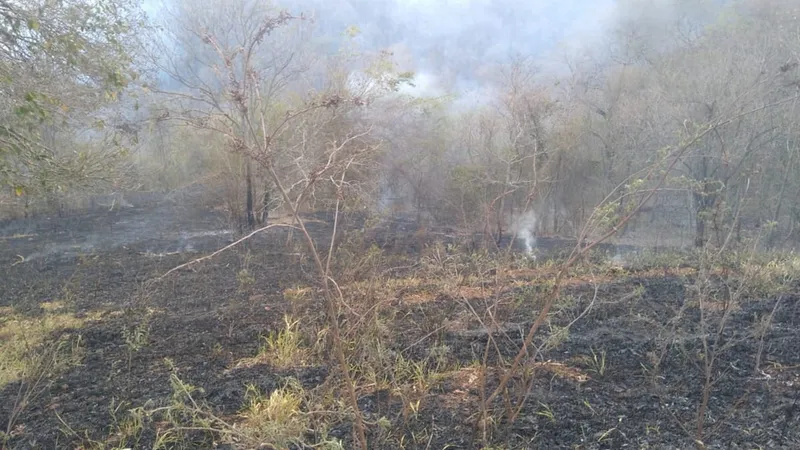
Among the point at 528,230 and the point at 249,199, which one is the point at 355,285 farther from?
the point at 528,230

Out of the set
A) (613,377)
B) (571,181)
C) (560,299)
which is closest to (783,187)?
(571,181)

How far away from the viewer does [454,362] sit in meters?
3.82

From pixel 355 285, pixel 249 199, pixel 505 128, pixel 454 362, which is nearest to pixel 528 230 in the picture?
pixel 505 128

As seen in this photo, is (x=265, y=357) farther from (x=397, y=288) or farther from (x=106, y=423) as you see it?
(x=397, y=288)

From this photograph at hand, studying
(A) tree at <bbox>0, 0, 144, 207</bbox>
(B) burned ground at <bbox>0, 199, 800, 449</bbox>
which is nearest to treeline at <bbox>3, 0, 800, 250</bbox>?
(A) tree at <bbox>0, 0, 144, 207</bbox>

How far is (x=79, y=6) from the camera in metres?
5.55

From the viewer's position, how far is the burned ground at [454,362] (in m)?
2.83

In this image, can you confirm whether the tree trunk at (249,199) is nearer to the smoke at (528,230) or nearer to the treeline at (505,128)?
the treeline at (505,128)

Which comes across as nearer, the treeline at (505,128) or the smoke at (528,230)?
the treeline at (505,128)

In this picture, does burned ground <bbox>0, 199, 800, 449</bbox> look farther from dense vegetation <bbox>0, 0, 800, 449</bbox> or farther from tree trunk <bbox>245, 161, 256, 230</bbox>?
tree trunk <bbox>245, 161, 256, 230</bbox>

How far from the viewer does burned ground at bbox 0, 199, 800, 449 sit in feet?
9.28

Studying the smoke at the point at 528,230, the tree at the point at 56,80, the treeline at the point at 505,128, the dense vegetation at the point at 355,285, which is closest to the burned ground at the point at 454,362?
the dense vegetation at the point at 355,285

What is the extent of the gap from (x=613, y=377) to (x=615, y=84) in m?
14.7

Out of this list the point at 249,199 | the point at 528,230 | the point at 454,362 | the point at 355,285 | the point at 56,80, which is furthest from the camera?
the point at 528,230
